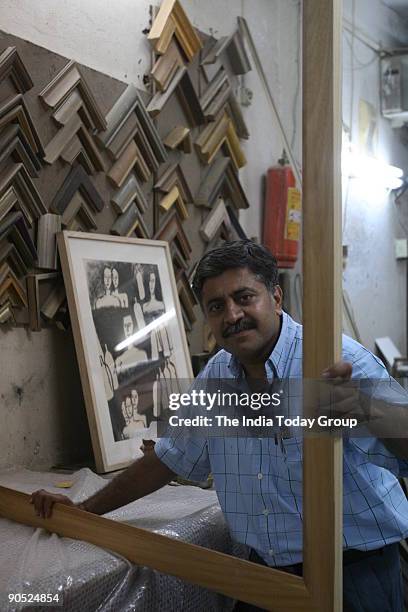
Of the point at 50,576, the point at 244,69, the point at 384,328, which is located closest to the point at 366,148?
the point at 384,328

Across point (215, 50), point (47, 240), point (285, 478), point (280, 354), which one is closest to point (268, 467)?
point (285, 478)

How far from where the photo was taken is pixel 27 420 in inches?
67.4

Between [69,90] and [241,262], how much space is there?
0.85m

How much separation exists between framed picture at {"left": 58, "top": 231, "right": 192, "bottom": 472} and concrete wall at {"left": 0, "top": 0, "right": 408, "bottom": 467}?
0.12m

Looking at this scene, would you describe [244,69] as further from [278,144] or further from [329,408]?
[329,408]

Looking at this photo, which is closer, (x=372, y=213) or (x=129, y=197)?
(x=372, y=213)

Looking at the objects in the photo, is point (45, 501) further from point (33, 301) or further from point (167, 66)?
point (167, 66)

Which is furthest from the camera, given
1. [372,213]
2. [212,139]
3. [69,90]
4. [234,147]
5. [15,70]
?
[234,147]

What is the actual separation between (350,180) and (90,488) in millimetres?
871

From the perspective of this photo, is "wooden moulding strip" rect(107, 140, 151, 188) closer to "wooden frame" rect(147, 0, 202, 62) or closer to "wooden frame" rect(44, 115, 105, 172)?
"wooden frame" rect(44, 115, 105, 172)

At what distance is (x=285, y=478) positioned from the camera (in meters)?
1.15

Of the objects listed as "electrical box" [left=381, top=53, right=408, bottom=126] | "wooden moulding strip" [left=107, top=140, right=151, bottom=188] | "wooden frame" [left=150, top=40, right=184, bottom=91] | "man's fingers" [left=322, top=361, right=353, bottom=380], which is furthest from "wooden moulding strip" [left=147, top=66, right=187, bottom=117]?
"man's fingers" [left=322, top=361, right=353, bottom=380]

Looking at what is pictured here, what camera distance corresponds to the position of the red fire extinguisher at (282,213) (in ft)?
8.00

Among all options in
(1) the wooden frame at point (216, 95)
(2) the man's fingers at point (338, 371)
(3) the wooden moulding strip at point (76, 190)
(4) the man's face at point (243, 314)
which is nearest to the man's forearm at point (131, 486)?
(4) the man's face at point (243, 314)
